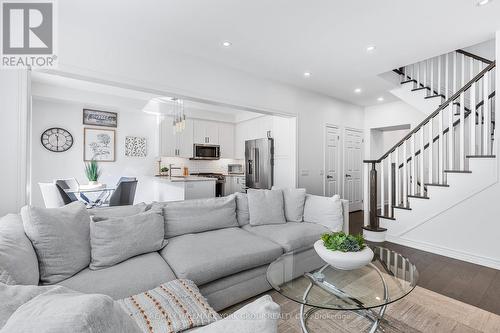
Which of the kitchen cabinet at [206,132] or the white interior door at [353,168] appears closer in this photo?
the white interior door at [353,168]

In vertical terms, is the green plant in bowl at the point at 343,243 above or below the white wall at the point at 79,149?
below

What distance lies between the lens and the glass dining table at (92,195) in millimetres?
3529

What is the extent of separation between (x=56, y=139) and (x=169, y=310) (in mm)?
4925

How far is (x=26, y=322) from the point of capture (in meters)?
0.41

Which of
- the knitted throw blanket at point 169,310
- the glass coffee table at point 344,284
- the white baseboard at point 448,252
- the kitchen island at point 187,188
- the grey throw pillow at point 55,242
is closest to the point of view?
the knitted throw blanket at point 169,310

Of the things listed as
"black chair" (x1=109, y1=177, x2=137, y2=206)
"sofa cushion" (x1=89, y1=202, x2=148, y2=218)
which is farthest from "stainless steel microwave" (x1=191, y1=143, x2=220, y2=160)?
"sofa cushion" (x1=89, y1=202, x2=148, y2=218)

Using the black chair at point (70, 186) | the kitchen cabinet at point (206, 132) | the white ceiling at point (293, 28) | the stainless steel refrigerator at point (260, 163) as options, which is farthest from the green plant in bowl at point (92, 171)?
the stainless steel refrigerator at point (260, 163)

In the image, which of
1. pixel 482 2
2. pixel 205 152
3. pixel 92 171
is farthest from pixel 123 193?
pixel 482 2

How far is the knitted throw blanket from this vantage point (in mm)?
1108

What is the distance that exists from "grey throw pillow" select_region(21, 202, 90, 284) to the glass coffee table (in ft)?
Result: 4.43

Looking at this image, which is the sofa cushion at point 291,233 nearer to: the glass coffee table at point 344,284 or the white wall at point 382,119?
the glass coffee table at point 344,284

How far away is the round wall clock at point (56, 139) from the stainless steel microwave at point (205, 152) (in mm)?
2615

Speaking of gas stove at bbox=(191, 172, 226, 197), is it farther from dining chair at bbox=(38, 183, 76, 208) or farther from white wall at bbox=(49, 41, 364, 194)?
dining chair at bbox=(38, 183, 76, 208)

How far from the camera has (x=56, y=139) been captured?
457 cm
